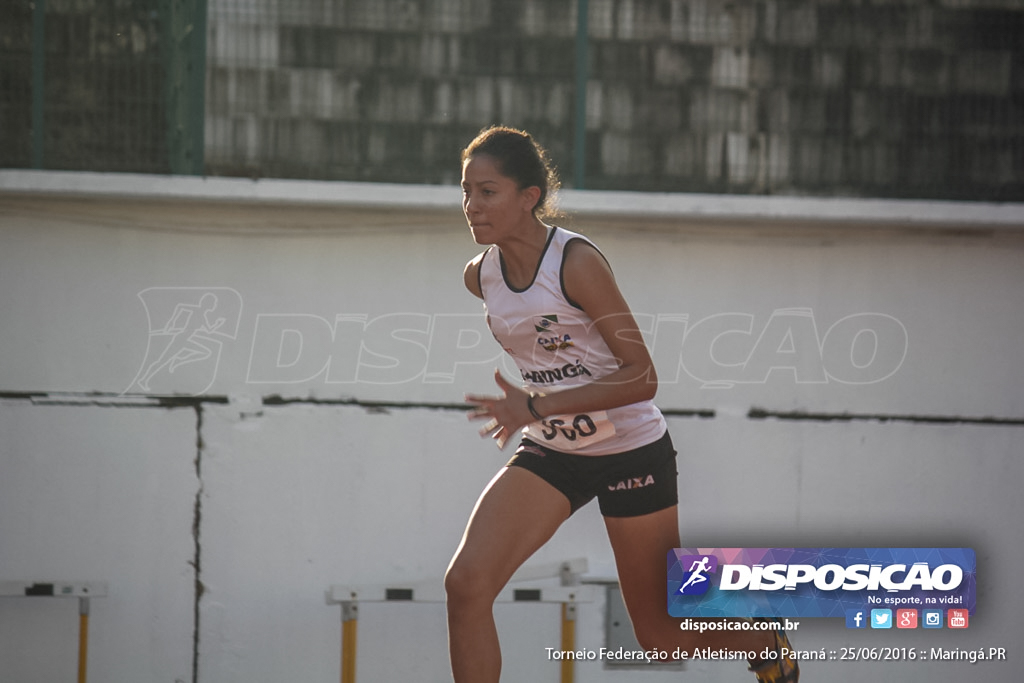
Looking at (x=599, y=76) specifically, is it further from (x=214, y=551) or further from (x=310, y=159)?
(x=214, y=551)

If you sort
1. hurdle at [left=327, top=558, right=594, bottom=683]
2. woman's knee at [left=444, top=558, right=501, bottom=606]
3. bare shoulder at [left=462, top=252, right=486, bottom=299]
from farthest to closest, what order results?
hurdle at [left=327, top=558, right=594, bottom=683] < bare shoulder at [left=462, top=252, right=486, bottom=299] < woman's knee at [left=444, top=558, right=501, bottom=606]

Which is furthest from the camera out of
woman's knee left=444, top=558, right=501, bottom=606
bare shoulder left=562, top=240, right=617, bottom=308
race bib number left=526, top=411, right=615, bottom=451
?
race bib number left=526, top=411, right=615, bottom=451

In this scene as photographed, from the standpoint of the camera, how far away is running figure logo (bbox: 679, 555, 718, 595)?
4.14 metres

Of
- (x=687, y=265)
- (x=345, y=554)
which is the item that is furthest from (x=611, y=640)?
(x=687, y=265)

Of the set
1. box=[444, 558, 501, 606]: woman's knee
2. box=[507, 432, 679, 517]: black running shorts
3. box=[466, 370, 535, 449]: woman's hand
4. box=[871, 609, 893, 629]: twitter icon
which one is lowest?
box=[871, 609, 893, 629]: twitter icon

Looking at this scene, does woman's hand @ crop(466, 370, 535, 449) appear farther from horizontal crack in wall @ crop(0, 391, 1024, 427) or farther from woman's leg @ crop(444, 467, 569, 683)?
horizontal crack in wall @ crop(0, 391, 1024, 427)

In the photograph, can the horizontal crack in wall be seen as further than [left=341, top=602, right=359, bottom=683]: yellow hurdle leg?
Yes

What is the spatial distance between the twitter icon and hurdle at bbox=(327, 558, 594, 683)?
1.28 m

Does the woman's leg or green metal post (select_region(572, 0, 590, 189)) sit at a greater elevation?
green metal post (select_region(572, 0, 590, 189))

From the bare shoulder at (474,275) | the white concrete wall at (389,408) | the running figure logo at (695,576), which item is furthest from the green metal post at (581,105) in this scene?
the running figure logo at (695,576)

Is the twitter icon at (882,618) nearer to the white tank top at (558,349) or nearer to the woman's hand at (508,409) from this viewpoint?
the white tank top at (558,349)

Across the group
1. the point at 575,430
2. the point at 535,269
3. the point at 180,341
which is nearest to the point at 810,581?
the point at 575,430

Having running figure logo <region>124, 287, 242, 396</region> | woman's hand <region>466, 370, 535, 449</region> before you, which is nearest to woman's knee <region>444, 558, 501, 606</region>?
woman's hand <region>466, 370, 535, 449</region>

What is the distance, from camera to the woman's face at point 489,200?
153 inches
